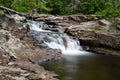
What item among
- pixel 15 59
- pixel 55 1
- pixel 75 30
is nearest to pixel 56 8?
pixel 55 1

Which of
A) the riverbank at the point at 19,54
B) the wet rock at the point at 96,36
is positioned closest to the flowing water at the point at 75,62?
the wet rock at the point at 96,36

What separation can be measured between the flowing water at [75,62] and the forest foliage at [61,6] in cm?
1294

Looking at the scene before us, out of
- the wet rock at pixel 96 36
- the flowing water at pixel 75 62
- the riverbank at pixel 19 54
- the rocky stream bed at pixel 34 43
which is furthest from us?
the wet rock at pixel 96 36

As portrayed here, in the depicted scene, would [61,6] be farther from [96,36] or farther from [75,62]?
[75,62]

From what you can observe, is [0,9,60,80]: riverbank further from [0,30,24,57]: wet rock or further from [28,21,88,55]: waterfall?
[28,21,88,55]: waterfall

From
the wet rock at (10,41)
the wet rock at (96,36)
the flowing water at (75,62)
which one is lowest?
the flowing water at (75,62)

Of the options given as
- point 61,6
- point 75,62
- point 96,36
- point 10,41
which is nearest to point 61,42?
point 96,36

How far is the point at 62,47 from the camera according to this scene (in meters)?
27.3

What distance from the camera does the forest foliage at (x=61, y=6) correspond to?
144 feet

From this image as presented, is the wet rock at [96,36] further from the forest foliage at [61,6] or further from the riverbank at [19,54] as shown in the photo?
the forest foliage at [61,6]

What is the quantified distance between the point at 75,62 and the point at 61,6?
28.0 metres

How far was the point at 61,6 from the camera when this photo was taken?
48.9 meters

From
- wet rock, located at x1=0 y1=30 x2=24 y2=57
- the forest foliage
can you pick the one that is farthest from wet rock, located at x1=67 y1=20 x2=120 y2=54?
the forest foliage

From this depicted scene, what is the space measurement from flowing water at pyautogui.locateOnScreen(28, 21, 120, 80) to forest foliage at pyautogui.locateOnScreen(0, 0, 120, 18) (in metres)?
12.9
